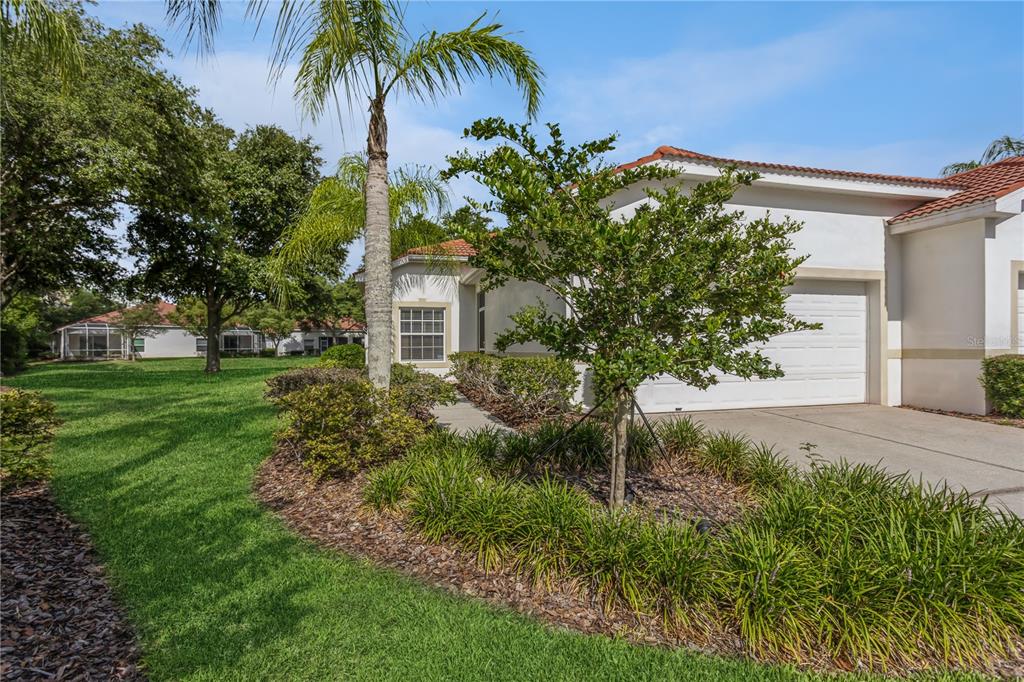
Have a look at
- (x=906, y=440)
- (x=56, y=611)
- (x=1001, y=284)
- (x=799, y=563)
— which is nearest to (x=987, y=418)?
(x=1001, y=284)

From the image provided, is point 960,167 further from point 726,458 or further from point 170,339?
point 170,339

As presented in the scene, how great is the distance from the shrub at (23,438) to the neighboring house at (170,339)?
34.8m

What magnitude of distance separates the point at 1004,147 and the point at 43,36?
2827 cm

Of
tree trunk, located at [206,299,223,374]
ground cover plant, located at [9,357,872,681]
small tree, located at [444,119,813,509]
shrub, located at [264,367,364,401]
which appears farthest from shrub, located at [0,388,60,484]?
tree trunk, located at [206,299,223,374]

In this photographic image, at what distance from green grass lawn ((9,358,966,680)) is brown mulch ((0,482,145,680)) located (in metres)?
0.11

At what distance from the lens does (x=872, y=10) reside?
312 inches

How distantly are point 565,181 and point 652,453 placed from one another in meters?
3.31

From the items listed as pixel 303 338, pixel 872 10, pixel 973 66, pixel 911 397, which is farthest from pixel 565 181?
pixel 303 338

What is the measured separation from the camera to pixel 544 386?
8609 millimetres

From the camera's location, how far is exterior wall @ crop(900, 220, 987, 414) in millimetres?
9023

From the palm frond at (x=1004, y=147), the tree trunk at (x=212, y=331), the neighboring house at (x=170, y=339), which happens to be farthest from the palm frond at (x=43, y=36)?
the neighboring house at (x=170, y=339)

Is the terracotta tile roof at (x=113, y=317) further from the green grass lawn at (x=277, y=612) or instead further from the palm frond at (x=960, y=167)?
the palm frond at (x=960, y=167)

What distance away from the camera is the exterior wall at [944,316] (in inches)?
355

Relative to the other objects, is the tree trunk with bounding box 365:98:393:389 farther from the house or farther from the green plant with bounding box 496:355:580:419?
the house
